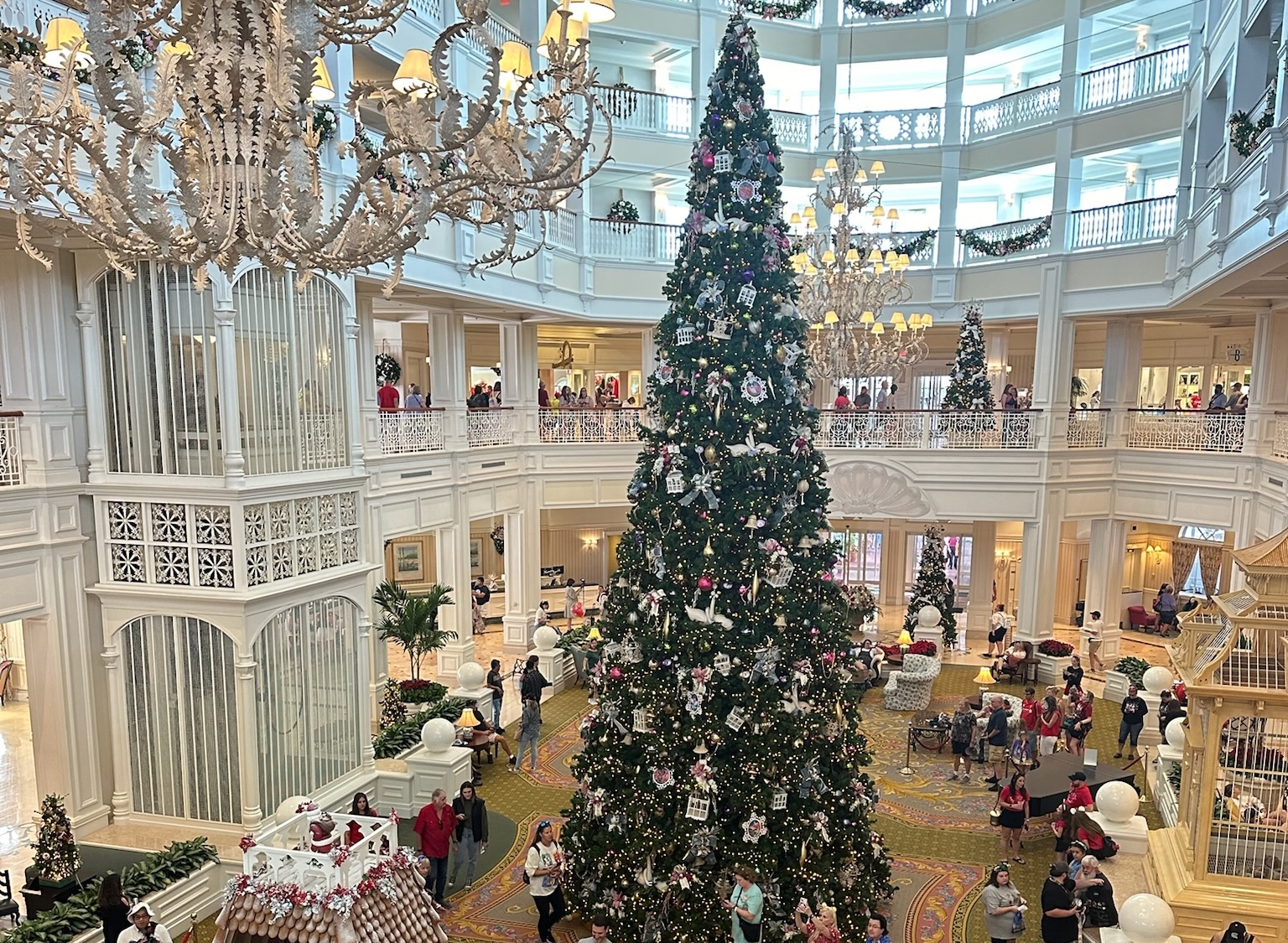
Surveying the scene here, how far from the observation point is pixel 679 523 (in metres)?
7.43

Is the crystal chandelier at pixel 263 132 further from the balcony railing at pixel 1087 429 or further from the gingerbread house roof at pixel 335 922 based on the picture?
the balcony railing at pixel 1087 429

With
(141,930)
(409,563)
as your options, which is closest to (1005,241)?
(141,930)

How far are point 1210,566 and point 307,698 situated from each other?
21462mm

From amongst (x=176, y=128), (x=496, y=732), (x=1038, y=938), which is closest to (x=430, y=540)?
(x=496, y=732)

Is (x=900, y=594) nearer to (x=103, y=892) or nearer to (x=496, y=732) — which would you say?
(x=496, y=732)

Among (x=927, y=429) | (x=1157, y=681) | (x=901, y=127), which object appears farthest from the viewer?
(x=901, y=127)

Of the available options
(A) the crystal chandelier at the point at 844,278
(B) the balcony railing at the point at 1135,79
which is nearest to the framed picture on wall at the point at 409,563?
(A) the crystal chandelier at the point at 844,278

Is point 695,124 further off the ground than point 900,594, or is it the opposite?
point 695,124

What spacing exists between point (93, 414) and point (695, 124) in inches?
524

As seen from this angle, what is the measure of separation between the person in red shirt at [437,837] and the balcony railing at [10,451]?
17.1 ft

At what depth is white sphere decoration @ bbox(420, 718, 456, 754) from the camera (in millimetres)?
10648

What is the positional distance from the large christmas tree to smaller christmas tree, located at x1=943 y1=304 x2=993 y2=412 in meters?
11.0

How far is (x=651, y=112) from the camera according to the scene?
17.6 m

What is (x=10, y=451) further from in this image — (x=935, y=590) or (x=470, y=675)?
(x=935, y=590)
